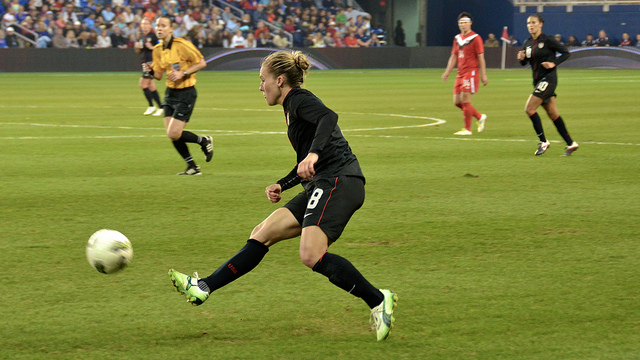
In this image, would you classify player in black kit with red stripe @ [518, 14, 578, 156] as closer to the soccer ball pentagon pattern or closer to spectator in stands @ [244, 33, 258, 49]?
the soccer ball pentagon pattern

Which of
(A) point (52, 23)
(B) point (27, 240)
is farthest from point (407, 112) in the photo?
(A) point (52, 23)

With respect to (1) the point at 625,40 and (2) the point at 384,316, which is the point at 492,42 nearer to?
(1) the point at 625,40

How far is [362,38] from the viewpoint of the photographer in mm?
48594

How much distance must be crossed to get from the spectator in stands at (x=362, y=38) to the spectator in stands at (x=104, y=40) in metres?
14.6

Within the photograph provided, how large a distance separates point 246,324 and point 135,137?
10.5 meters

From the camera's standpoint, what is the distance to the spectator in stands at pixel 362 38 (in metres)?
48.2

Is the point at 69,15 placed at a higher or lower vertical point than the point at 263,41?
higher

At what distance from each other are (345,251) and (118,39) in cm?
3477

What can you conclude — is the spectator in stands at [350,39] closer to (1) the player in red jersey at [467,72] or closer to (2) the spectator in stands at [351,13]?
(2) the spectator in stands at [351,13]

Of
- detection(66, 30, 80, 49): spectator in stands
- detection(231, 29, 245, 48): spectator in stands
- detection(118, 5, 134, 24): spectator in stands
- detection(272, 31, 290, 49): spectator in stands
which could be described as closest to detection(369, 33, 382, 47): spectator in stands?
detection(272, 31, 290, 49): spectator in stands

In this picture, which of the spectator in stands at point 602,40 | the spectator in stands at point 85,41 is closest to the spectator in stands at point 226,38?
the spectator in stands at point 85,41

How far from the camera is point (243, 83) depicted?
32.2m

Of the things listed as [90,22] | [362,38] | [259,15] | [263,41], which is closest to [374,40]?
[362,38]

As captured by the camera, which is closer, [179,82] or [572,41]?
[179,82]
